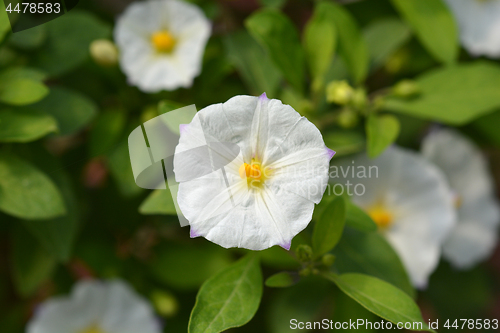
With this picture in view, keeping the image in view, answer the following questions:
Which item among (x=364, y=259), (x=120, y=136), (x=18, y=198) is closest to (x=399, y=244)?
(x=364, y=259)

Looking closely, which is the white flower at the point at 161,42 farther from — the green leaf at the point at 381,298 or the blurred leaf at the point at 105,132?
the green leaf at the point at 381,298

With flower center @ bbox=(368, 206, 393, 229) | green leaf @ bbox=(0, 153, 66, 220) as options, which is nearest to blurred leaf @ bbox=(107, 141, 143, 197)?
green leaf @ bbox=(0, 153, 66, 220)

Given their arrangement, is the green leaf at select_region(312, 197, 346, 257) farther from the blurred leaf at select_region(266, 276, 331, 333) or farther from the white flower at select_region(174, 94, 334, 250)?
the blurred leaf at select_region(266, 276, 331, 333)

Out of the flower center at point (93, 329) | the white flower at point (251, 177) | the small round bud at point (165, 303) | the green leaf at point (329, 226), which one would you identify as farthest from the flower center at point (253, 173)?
the flower center at point (93, 329)

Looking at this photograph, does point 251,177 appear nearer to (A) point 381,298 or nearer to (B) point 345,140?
(A) point 381,298

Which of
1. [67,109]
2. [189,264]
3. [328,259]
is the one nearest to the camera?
[328,259]

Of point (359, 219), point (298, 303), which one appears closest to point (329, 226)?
point (359, 219)
